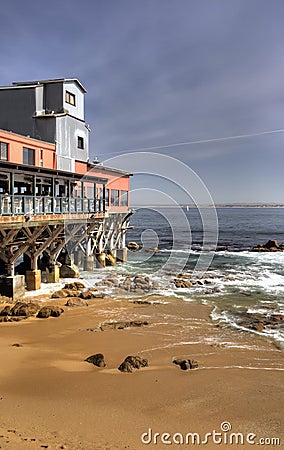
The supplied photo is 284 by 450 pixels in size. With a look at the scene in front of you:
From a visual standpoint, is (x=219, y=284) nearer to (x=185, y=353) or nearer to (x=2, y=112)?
(x=185, y=353)

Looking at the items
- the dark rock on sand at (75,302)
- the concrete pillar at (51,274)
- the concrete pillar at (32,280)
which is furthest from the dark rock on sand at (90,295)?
the concrete pillar at (51,274)

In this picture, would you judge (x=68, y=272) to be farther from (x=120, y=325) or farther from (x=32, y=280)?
(x=120, y=325)

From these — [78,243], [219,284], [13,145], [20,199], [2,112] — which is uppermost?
[2,112]

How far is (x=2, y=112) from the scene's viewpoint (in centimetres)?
2512

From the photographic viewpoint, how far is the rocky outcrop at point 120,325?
12.0 meters

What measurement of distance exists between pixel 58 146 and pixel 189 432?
871 inches

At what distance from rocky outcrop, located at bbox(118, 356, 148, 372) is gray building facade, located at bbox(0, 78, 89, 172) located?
18586 mm

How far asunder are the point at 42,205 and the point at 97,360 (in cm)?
989

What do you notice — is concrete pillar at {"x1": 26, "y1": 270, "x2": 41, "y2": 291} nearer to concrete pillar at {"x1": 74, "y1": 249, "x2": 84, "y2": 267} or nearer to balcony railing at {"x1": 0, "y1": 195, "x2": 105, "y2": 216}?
balcony railing at {"x1": 0, "y1": 195, "x2": 105, "y2": 216}

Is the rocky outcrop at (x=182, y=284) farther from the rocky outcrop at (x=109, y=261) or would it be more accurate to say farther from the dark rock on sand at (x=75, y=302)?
the rocky outcrop at (x=109, y=261)

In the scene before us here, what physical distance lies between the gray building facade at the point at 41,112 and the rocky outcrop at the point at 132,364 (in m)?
18.6

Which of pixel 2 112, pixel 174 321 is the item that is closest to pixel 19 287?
pixel 174 321

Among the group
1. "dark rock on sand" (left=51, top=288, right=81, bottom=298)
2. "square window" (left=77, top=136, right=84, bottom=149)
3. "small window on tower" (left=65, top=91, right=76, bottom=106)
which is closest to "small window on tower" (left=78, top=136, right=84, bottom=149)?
"square window" (left=77, top=136, right=84, bottom=149)

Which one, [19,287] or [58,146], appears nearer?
[19,287]
